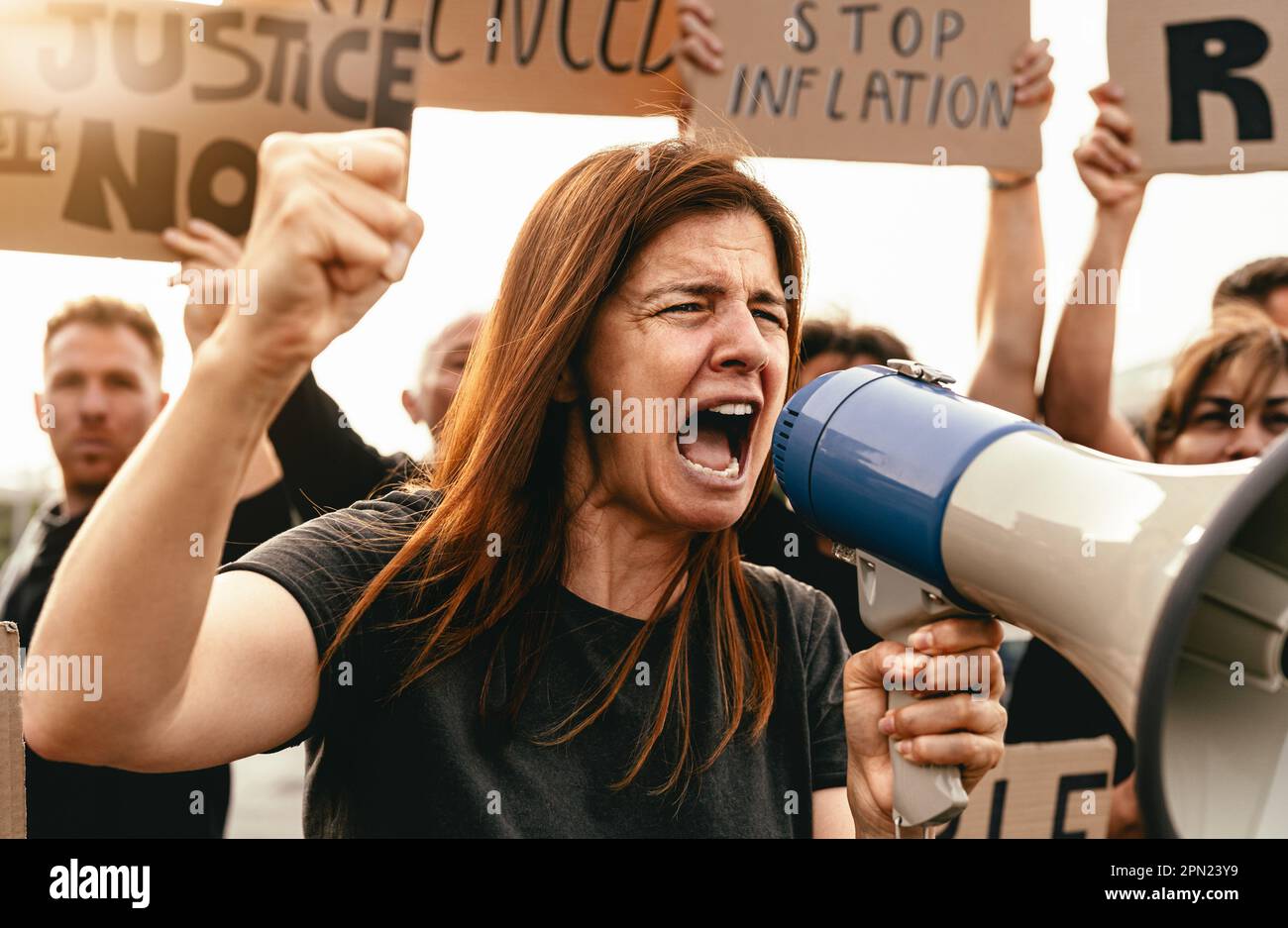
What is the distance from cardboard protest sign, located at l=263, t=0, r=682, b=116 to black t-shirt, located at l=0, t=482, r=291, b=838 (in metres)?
0.85

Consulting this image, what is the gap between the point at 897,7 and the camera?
7.43 feet

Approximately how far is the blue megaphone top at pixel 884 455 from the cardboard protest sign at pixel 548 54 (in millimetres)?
1110

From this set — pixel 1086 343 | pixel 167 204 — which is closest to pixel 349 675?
pixel 167 204

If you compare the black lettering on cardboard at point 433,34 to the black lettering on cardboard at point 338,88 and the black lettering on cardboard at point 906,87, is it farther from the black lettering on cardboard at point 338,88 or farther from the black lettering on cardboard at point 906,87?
the black lettering on cardboard at point 906,87

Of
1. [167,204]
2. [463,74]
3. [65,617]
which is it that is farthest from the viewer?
[463,74]

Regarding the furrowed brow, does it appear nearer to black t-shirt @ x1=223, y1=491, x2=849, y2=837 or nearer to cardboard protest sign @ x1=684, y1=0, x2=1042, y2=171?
black t-shirt @ x1=223, y1=491, x2=849, y2=837

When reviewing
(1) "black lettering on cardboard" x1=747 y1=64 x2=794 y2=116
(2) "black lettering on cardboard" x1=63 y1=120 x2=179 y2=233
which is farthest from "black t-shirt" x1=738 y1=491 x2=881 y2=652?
(2) "black lettering on cardboard" x1=63 y1=120 x2=179 y2=233

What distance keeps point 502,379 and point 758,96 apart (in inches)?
42.0

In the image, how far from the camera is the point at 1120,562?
839 millimetres

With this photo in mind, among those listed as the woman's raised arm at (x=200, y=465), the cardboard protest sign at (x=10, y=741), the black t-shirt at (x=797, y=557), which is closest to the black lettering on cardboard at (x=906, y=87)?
the black t-shirt at (x=797, y=557)

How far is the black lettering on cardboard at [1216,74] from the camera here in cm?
224

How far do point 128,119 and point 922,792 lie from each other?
1.72 m

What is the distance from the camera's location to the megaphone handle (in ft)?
4.05
